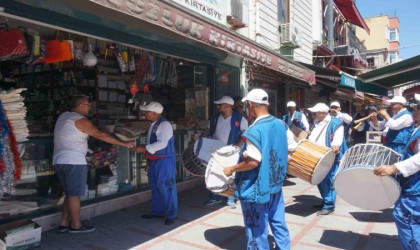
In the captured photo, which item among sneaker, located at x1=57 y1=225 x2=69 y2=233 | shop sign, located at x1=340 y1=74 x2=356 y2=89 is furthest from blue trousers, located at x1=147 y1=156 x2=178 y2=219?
shop sign, located at x1=340 y1=74 x2=356 y2=89

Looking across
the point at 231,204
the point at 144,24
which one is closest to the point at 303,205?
the point at 231,204

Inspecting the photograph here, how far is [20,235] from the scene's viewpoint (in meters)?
3.67

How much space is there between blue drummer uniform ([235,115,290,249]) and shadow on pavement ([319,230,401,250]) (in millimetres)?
1094

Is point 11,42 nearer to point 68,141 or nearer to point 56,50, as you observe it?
point 56,50

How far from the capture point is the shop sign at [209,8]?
6.30 metres

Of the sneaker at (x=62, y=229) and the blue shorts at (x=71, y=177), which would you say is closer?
the blue shorts at (x=71, y=177)

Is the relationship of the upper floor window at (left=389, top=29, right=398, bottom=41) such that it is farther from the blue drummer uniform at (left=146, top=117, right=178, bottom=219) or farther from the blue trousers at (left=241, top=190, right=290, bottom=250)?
the blue trousers at (left=241, top=190, right=290, bottom=250)

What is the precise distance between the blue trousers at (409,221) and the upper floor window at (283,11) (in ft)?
30.0

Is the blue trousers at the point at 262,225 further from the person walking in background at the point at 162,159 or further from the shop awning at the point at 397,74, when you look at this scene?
the shop awning at the point at 397,74

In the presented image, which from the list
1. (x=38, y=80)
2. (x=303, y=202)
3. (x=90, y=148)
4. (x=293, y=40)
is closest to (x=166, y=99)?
(x=38, y=80)

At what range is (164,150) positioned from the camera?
473cm

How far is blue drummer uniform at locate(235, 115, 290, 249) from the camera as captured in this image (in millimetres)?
3027

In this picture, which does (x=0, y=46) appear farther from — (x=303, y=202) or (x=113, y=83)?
(x=303, y=202)

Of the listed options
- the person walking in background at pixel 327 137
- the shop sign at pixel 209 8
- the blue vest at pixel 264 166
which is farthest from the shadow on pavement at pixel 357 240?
the shop sign at pixel 209 8
